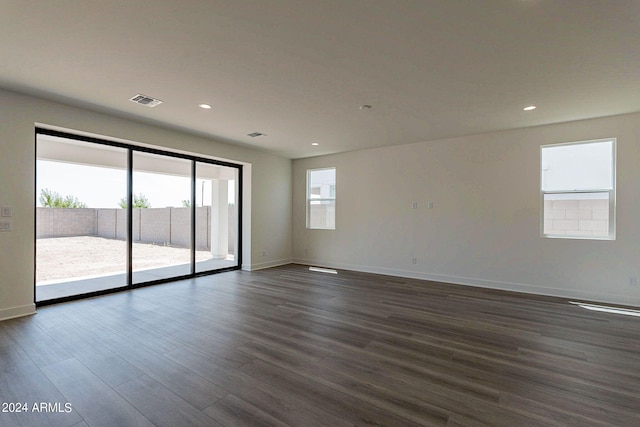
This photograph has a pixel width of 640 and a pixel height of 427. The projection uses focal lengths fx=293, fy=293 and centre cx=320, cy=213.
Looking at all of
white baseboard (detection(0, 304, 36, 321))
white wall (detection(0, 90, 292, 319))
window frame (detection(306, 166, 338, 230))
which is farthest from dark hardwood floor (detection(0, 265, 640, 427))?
window frame (detection(306, 166, 338, 230))

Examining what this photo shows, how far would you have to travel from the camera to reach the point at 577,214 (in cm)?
446

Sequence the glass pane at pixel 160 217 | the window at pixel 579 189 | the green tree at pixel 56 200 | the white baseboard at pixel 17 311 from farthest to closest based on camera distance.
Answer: the glass pane at pixel 160 217 < the window at pixel 579 189 < the green tree at pixel 56 200 < the white baseboard at pixel 17 311

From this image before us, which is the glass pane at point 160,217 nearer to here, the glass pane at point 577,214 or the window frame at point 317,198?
the window frame at point 317,198

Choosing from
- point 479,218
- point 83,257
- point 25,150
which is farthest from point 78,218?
point 479,218

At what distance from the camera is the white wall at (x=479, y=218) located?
4.16 meters

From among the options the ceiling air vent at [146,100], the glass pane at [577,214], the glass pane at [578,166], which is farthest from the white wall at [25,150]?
the glass pane at [577,214]

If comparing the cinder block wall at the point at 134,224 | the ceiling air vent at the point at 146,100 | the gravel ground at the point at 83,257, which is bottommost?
the gravel ground at the point at 83,257

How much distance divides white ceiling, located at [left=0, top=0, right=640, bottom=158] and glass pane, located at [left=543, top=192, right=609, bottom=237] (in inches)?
47.0

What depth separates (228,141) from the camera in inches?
226

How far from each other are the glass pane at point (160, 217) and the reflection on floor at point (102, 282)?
0.02 m

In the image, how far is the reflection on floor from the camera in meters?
4.20

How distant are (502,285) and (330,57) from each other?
15.0ft

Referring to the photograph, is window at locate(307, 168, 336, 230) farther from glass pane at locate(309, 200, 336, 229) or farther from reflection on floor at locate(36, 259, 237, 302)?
reflection on floor at locate(36, 259, 237, 302)

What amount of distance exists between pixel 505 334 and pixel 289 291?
294 cm
